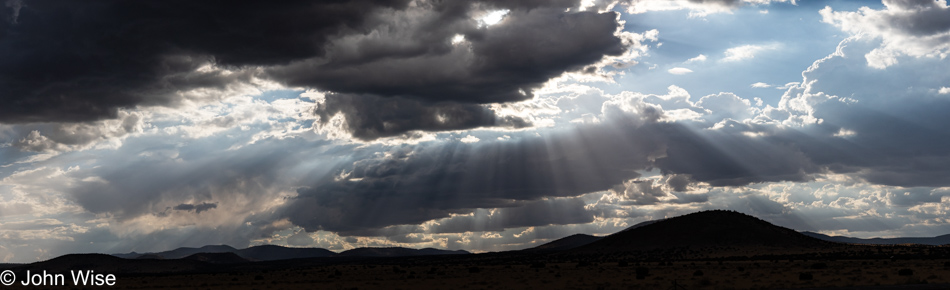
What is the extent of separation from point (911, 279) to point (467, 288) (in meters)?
42.1

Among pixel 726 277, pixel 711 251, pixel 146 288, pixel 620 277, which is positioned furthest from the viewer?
pixel 711 251

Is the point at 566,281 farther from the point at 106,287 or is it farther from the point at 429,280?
the point at 106,287

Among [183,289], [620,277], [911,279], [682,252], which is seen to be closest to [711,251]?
[682,252]

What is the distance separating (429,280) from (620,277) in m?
24.7

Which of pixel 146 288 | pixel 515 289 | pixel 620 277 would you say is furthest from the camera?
pixel 146 288

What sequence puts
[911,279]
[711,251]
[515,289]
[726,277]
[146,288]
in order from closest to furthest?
[911,279] → [515,289] → [726,277] → [146,288] → [711,251]

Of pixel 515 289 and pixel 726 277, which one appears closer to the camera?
pixel 515 289

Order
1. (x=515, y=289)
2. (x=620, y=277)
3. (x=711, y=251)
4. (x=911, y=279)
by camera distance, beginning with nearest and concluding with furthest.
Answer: (x=911, y=279), (x=515, y=289), (x=620, y=277), (x=711, y=251)

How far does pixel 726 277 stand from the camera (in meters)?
81.6

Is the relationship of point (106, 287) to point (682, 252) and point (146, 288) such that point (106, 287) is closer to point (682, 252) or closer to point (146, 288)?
point (146, 288)

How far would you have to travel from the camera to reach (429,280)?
95875 millimetres

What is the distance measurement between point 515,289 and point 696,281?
18.6 metres

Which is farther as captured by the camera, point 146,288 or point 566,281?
point 146,288

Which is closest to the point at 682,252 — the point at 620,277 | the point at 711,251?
the point at 711,251
